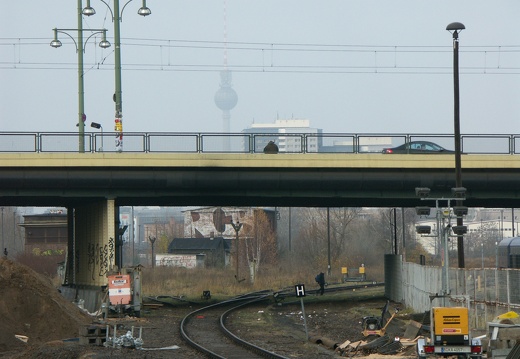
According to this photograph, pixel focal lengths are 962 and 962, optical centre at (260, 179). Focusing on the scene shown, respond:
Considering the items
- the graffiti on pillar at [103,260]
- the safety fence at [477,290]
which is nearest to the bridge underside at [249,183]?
the graffiti on pillar at [103,260]

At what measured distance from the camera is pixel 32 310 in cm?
3419

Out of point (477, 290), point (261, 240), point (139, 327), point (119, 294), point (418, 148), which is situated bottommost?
point (261, 240)

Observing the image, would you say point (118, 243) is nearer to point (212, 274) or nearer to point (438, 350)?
point (438, 350)

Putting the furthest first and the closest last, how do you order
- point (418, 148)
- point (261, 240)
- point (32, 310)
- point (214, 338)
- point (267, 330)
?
point (261, 240)
point (418, 148)
point (267, 330)
point (32, 310)
point (214, 338)

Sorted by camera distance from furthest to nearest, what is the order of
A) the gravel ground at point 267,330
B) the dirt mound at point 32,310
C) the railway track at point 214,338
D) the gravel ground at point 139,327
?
the dirt mound at point 32,310 < the railway track at point 214,338 < the gravel ground at point 139,327 < the gravel ground at point 267,330

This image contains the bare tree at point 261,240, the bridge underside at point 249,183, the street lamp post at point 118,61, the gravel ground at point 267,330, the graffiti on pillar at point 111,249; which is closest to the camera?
the gravel ground at point 267,330

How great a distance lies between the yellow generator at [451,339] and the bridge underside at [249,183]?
26.0m

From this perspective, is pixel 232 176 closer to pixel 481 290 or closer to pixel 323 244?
pixel 481 290

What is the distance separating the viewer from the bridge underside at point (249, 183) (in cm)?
4644

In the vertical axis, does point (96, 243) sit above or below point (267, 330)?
above

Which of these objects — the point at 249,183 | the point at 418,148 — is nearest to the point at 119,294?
the point at 249,183

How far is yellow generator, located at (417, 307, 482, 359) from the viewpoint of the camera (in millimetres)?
21281

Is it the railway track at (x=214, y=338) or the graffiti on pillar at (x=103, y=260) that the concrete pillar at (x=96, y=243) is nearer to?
the graffiti on pillar at (x=103, y=260)

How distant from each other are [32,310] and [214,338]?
22.1 feet
